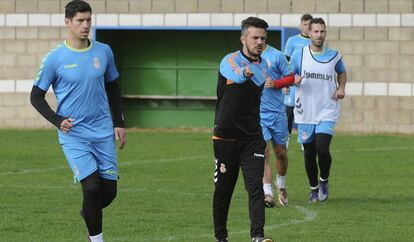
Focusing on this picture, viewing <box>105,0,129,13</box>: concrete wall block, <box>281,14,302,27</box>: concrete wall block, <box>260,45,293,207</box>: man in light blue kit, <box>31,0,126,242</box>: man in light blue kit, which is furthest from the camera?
<box>105,0,129,13</box>: concrete wall block

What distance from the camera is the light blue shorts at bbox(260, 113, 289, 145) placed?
14852 millimetres

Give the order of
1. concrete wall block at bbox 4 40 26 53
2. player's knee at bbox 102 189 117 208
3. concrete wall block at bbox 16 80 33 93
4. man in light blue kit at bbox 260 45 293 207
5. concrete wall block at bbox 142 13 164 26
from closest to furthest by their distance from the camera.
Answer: player's knee at bbox 102 189 117 208 < man in light blue kit at bbox 260 45 293 207 < concrete wall block at bbox 142 13 164 26 < concrete wall block at bbox 4 40 26 53 < concrete wall block at bbox 16 80 33 93

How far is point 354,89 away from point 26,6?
829 cm

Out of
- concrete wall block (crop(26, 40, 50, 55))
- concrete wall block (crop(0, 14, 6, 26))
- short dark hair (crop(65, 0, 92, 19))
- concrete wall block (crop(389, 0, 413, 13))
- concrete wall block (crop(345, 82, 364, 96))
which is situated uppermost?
concrete wall block (crop(389, 0, 413, 13))

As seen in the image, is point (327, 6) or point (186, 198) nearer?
point (186, 198)

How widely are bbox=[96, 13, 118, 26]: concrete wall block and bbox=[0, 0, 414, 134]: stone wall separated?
0.02 metres

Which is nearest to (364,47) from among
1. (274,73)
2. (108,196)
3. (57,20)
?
(57,20)

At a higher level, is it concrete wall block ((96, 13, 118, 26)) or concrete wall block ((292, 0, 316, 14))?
concrete wall block ((292, 0, 316, 14))

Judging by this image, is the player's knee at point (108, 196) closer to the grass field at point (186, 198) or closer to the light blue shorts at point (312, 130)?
the grass field at point (186, 198)

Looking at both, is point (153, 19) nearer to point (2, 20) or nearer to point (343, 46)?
point (2, 20)

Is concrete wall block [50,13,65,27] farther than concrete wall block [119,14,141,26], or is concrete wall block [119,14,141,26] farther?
concrete wall block [50,13,65,27]

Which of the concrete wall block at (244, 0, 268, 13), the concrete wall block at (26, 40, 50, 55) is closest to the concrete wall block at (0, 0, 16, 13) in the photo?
the concrete wall block at (26, 40, 50, 55)

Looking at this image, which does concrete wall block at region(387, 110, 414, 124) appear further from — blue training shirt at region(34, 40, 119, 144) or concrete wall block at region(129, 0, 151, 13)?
blue training shirt at region(34, 40, 119, 144)

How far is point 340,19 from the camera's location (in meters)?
28.8
